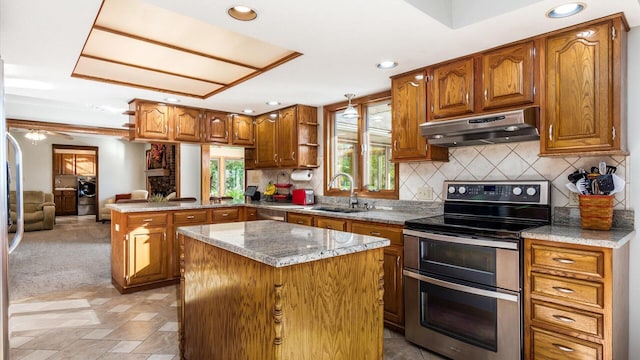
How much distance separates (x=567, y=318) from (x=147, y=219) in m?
3.65

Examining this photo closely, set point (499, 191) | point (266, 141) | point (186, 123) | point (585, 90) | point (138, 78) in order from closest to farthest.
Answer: point (585, 90)
point (499, 191)
point (138, 78)
point (186, 123)
point (266, 141)

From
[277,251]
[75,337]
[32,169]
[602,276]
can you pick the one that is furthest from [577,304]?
[32,169]

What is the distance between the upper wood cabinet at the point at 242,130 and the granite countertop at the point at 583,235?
3785 millimetres

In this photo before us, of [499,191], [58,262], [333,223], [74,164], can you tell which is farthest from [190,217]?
[74,164]

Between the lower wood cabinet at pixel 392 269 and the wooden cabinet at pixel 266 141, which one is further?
the wooden cabinet at pixel 266 141

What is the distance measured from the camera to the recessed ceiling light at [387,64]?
2748 mm

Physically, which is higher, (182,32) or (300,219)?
(182,32)

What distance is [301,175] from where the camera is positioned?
4527 millimetres

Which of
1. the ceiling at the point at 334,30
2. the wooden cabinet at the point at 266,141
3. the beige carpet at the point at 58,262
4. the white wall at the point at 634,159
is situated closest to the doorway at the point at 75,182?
the beige carpet at the point at 58,262

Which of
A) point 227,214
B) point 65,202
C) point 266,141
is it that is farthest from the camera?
point 65,202

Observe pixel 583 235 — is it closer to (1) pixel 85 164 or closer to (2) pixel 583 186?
(2) pixel 583 186

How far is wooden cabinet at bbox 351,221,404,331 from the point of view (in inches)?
106

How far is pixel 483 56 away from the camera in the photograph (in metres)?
2.47

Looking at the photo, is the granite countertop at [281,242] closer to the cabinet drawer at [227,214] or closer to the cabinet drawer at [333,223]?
the cabinet drawer at [333,223]
